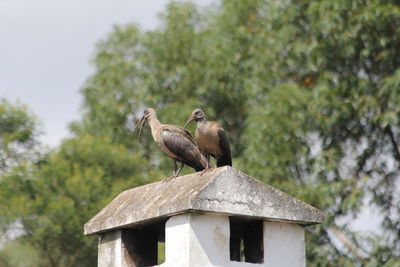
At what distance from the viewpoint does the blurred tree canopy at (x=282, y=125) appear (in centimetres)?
1811

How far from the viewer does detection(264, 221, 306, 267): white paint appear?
796 centimetres

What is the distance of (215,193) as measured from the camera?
7.64m

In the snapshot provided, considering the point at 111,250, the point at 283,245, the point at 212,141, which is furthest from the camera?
the point at 212,141

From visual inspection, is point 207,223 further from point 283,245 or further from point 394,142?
point 394,142

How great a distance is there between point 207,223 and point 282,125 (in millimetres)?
10823

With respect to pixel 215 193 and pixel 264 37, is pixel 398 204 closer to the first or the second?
pixel 264 37

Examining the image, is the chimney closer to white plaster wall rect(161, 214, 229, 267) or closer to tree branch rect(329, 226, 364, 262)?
white plaster wall rect(161, 214, 229, 267)

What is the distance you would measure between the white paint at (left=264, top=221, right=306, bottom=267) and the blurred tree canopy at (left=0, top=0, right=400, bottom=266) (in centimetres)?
902

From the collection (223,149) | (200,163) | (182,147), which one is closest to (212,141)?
(223,149)

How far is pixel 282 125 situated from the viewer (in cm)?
1833

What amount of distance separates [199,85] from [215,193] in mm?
16638

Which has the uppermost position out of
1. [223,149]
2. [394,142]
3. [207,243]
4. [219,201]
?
[394,142]

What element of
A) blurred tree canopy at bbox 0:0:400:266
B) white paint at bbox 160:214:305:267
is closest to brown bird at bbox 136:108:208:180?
white paint at bbox 160:214:305:267

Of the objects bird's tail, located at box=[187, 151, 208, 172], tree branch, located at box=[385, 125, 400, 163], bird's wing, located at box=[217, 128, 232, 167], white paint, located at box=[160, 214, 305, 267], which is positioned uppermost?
tree branch, located at box=[385, 125, 400, 163]
